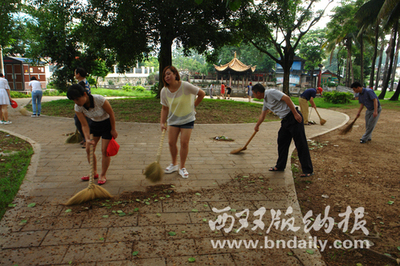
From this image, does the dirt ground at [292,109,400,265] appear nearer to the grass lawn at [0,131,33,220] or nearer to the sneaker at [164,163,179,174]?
the sneaker at [164,163,179,174]

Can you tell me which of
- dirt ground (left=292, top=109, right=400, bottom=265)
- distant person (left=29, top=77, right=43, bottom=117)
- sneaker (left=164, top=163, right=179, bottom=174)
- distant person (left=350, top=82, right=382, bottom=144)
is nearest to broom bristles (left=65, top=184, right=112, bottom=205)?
sneaker (left=164, top=163, right=179, bottom=174)

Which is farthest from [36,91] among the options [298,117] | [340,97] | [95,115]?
[340,97]

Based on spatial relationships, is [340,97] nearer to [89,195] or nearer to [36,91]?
[36,91]

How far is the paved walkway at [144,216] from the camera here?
2.52 m

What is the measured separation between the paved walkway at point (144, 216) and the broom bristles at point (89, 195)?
0.11 m

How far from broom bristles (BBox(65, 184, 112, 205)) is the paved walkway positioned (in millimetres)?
108

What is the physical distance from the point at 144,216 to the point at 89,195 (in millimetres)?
805

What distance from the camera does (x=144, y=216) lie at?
320 centimetres

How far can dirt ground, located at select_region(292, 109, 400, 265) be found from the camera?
8.98 ft

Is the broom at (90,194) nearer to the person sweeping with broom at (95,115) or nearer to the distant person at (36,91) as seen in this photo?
the person sweeping with broom at (95,115)

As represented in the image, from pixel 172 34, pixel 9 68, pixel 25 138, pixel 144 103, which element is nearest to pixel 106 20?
pixel 172 34

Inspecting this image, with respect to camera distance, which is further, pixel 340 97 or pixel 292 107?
pixel 340 97

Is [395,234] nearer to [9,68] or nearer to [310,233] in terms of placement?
[310,233]

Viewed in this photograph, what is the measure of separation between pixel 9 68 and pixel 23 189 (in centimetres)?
2994
